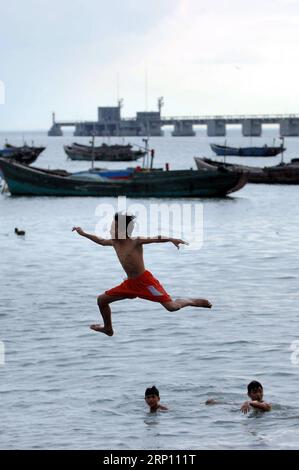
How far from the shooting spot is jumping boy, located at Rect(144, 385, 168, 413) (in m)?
27.7

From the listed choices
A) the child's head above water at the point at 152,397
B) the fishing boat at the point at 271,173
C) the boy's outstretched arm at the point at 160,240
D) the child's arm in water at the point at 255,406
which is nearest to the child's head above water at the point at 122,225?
the boy's outstretched arm at the point at 160,240

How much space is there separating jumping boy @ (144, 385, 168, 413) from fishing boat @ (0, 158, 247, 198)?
5919 cm

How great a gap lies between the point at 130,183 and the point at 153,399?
61837 mm

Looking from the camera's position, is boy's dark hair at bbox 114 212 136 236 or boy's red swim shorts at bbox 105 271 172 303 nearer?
boy's dark hair at bbox 114 212 136 236

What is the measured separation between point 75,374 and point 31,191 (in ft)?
205

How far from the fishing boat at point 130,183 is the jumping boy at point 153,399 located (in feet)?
194

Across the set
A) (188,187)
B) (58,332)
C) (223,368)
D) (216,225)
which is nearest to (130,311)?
(58,332)

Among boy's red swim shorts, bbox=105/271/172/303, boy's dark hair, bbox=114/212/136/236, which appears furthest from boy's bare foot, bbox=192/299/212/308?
boy's dark hair, bbox=114/212/136/236

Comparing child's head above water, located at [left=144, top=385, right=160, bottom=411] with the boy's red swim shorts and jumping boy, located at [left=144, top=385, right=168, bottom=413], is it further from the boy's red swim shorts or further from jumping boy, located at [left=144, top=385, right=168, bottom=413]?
the boy's red swim shorts

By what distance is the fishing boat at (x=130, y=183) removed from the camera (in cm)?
8831

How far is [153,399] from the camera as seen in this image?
28.1m

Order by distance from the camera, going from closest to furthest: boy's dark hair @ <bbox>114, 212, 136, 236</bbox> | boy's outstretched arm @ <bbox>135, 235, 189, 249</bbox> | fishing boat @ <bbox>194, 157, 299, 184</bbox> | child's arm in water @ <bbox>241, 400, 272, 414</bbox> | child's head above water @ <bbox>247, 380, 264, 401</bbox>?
boy's outstretched arm @ <bbox>135, 235, 189, 249</bbox>
boy's dark hair @ <bbox>114, 212, 136, 236</bbox>
child's head above water @ <bbox>247, 380, 264, 401</bbox>
child's arm in water @ <bbox>241, 400, 272, 414</bbox>
fishing boat @ <bbox>194, 157, 299, 184</bbox>

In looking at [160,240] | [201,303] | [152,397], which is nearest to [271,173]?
[152,397]

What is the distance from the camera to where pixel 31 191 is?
94.1 metres
